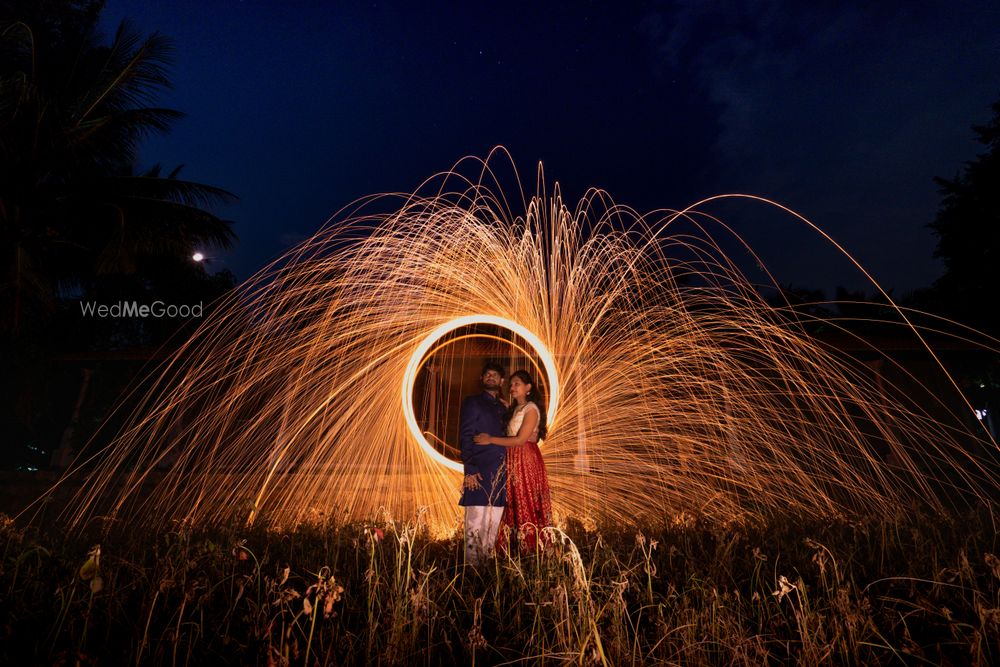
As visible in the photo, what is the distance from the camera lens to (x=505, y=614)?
10.5ft

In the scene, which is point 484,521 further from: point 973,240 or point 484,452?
point 973,240

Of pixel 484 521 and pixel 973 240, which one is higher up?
pixel 973 240

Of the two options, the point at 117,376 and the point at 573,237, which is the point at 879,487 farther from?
the point at 117,376

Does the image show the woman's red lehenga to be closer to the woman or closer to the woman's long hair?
the woman

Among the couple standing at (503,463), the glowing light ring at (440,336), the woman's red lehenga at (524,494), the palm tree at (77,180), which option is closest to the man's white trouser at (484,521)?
the couple standing at (503,463)

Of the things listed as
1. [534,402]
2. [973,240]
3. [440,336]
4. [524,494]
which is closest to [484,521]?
[524,494]

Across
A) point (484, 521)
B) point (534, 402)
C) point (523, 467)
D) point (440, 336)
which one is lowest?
point (484, 521)

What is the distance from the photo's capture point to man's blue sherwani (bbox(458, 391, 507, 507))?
16.9ft

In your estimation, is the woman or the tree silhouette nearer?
the woman

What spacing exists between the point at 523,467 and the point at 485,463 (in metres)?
0.37

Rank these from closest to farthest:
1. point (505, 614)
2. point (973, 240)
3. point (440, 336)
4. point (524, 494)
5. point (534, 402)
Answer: point (505, 614) < point (524, 494) < point (534, 402) < point (440, 336) < point (973, 240)

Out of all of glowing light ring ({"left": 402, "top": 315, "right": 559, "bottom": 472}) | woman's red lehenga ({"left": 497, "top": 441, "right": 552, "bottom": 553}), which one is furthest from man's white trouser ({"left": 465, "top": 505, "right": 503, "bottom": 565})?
glowing light ring ({"left": 402, "top": 315, "right": 559, "bottom": 472})

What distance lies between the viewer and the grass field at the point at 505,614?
2631 mm

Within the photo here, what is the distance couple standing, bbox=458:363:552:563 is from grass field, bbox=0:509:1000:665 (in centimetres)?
94
